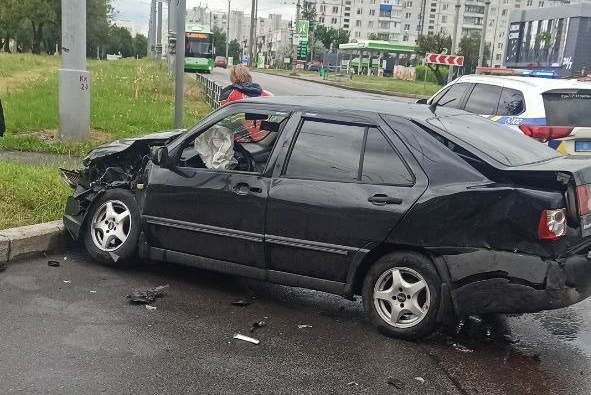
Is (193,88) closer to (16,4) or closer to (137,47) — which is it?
(16,4)

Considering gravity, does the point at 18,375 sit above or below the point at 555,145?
below

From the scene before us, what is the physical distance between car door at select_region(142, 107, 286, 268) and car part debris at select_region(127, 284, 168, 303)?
0.34 m

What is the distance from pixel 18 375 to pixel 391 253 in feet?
7.93

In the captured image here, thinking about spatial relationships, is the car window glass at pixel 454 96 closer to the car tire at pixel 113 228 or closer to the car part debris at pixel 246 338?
the car tire at pixel 113 228

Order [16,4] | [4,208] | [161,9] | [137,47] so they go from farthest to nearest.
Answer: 1. [137,47]
2. [16,4]
3. [161,9]
4. [4,208]

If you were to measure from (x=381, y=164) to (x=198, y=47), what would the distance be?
4867cm

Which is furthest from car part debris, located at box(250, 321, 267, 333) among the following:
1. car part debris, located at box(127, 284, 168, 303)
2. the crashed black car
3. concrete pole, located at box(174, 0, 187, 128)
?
concrete pole, located at box(174, 0, 187, 128)

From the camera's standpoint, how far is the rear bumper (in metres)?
4.14

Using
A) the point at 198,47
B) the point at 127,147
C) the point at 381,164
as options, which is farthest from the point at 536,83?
the point at 198,47

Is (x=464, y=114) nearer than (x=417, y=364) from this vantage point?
No

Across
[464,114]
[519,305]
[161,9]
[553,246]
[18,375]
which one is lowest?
[18,375]

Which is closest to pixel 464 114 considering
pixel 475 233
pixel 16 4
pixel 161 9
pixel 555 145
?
pixel 475 233

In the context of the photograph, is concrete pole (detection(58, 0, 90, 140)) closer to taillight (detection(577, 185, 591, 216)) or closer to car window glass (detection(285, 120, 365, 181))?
car window glass (detection(285, 120, 365, 181))

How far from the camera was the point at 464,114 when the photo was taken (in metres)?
5.42
